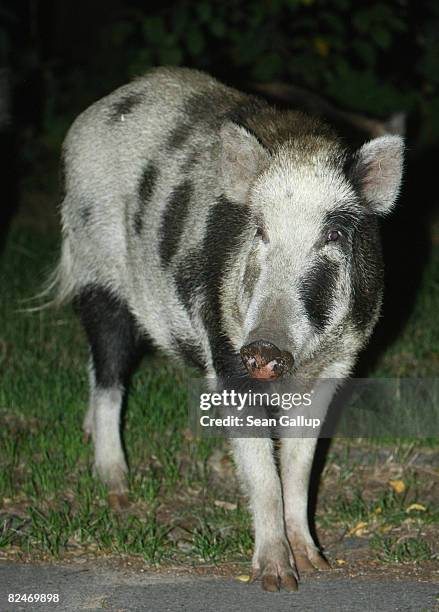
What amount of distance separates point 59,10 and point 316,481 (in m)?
8.60

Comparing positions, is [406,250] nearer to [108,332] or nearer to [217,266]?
[108,332]

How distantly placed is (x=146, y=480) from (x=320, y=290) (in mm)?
1612

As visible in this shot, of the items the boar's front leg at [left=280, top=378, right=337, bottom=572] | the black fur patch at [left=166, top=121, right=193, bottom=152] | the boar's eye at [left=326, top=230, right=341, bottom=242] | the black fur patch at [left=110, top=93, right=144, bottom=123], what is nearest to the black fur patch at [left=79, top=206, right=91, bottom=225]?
the black fur patch at [left=110, top=93, right=144, bottom=123]

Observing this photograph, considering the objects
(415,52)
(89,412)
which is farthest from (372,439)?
(415,52)

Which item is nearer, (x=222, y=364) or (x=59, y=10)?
(x=222, y=364)

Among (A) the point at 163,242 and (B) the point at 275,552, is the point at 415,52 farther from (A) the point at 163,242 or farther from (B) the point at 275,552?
(B) the point at 275,552

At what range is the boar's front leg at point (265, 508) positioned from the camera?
4547 mm

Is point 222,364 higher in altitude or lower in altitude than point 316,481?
higher

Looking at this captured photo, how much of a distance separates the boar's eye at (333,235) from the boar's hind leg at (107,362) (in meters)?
1.63

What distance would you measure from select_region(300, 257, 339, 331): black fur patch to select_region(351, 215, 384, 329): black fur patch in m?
0.19

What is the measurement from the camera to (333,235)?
4.45 meters

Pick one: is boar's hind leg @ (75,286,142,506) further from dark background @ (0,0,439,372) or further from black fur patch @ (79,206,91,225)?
dark background @ (0,0,439,372)

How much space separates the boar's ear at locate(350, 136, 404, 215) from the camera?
4.59m

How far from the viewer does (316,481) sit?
18.4ft
